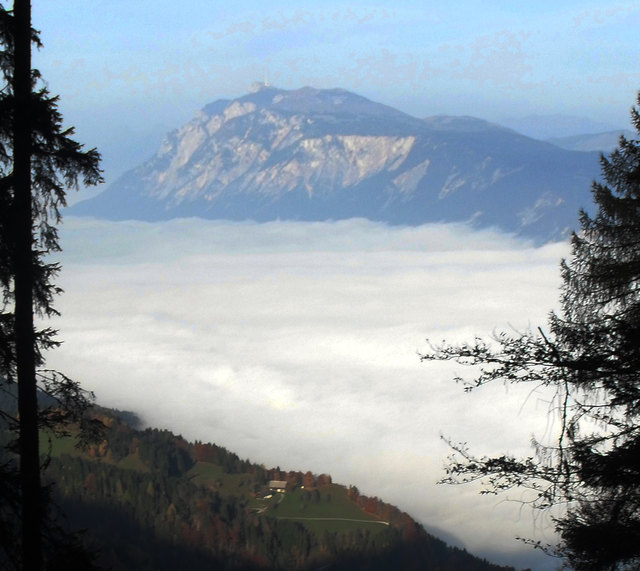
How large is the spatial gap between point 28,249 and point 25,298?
0.57 m

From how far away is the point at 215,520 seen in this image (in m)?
97.8

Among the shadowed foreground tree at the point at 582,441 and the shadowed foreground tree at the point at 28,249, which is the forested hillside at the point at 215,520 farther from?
the shadowed foreground tree at the point at 582,441

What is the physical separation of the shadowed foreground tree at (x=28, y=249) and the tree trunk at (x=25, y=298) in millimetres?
11

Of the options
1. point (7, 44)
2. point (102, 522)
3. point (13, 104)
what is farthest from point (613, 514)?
point (102, 522)

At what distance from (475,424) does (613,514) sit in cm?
13929

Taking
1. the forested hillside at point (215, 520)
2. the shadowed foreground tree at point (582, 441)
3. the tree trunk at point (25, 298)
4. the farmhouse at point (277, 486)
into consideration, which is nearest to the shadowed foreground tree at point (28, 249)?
the tree trunk at point (25, 298)

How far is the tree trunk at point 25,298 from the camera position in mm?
9938

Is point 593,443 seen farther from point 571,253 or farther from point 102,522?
point 102,522

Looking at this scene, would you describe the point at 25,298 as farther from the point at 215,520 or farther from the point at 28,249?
the point at 215,520

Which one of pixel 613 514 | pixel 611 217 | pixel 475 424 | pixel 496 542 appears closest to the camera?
pixel 613 514

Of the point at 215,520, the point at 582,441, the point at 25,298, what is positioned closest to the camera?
the point at 582,441

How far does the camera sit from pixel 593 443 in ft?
32.6

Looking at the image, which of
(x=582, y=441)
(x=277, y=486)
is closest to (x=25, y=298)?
(x=582, y=441)

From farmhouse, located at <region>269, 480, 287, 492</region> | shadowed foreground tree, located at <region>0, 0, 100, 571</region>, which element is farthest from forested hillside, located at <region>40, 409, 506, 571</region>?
shadowed foreground tree, located at <region>0, 0, 100, 571</region>
